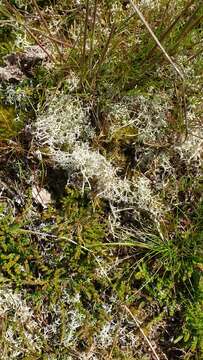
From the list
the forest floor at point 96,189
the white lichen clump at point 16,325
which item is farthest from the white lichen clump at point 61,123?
the white lichen clump at point 16,325

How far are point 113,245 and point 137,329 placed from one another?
0.40 m

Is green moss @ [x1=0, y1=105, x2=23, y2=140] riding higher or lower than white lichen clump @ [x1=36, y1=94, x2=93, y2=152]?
lower

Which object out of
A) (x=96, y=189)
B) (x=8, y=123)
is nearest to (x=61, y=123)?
(x=8, y=123)

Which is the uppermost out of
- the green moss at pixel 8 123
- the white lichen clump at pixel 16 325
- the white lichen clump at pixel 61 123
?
the white lichen clump at pixel 61 123

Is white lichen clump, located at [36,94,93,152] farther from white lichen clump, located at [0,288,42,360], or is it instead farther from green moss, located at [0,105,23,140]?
white lichen clump, located at [0,288,42,360]

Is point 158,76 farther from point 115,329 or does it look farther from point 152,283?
point 115,329

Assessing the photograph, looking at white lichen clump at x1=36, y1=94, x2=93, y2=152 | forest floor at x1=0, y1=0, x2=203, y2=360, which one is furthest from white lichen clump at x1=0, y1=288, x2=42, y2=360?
white lichen clump at x1=36, y1=94, x2=93, y2=152

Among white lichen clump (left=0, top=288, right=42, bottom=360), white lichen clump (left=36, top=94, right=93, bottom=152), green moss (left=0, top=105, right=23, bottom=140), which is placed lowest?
white lichen clump (left=0, top=288, right=42, bottom=360)

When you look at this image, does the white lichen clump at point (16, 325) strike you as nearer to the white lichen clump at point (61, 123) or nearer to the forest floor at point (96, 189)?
the forest floor at point (96, 189)

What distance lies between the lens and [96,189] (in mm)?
2375

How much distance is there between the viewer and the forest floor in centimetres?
232

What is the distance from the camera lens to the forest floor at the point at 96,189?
232 cm

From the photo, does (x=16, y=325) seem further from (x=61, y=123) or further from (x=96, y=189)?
(x=61, y=123)

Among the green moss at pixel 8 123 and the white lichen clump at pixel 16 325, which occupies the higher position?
the green moss at pixel 8 123
